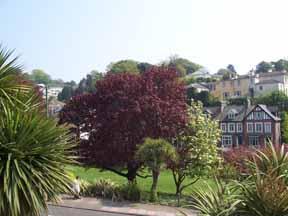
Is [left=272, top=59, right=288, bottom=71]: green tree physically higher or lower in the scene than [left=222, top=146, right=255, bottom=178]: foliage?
higher

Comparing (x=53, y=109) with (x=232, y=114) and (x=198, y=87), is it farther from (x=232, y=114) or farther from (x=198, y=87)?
(x=198, y=87)

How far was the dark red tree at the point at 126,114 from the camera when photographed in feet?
87.5

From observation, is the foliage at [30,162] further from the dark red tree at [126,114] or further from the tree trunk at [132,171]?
the tree trunk at [132,171]

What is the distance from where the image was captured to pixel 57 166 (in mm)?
9984

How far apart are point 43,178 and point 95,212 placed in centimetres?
1341

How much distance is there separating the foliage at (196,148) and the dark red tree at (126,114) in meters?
0.68

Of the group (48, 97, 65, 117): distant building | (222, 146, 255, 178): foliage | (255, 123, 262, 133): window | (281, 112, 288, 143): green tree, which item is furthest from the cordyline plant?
(255, 123, 262, 133): window

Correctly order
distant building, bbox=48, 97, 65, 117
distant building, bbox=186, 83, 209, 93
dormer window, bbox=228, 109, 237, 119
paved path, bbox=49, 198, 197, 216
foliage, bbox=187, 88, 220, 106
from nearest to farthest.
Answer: distant building, bbox=48, 97, 65, 117 → paved path, bbox=49, 198, 197, 216 → dormer window, bbox=228, 109, 237, 119 → foliage, bbox=187, 88, 220, 106 → distant building, bbox=186, 83, 209, 93

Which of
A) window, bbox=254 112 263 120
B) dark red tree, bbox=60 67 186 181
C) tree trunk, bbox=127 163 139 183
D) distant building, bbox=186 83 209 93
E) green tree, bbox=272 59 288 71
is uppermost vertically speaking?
green tree, bbox=272 59 288 71

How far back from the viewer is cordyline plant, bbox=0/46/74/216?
30.4 ft

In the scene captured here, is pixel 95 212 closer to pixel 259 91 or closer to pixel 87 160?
pixel 87 160

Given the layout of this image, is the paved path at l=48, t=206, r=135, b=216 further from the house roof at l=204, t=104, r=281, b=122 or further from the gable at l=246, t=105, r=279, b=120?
the gable at l=246, t=105, r=279, b=120

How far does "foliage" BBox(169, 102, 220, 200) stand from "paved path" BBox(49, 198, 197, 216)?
3392 millimetres

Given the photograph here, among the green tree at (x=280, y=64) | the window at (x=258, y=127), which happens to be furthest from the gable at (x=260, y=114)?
the green tree at (x=280, y=64)
